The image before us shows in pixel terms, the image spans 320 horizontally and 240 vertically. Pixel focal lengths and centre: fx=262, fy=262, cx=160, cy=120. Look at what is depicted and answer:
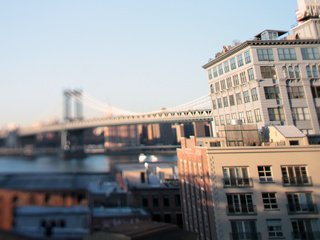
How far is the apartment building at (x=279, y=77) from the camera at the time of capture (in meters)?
25.0

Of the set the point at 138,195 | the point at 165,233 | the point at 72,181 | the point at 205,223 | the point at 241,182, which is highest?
the point at 72,181

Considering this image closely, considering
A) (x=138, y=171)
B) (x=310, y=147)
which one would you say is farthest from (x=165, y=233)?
(x=138, y=171)

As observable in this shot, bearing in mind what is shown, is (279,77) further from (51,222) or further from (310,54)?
(51,222)

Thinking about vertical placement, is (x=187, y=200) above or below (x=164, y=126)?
below

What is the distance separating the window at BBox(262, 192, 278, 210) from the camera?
1342cm

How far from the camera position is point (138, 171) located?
23.9m

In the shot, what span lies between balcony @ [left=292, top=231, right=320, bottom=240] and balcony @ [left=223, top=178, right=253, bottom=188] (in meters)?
3.14

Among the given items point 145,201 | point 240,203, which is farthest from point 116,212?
point 145,201

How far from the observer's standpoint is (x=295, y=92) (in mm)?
25656

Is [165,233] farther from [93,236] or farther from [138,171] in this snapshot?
[138,171]

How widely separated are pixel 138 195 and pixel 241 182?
9.62 meters

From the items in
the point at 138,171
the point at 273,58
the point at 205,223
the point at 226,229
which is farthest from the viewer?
the point at 273,58

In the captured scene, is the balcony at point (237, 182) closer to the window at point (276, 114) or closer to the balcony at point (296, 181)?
the balcony at point (296, 181)

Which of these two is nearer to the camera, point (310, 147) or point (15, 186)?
point (15, 186)
